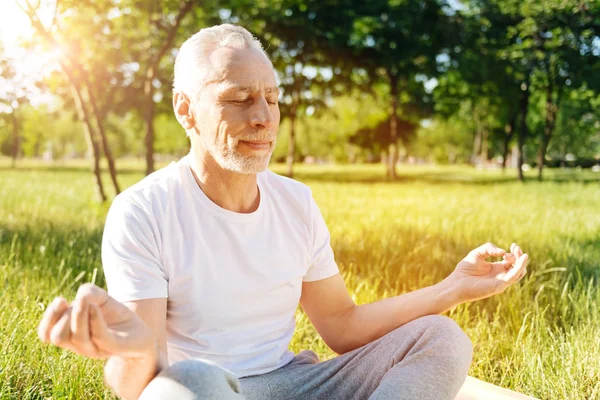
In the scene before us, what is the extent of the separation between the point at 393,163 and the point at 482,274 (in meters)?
17.4

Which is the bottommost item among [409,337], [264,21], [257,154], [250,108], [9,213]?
[9,213]

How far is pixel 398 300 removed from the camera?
5.99ft

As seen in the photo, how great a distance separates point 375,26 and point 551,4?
9.44 metres

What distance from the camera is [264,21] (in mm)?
15117

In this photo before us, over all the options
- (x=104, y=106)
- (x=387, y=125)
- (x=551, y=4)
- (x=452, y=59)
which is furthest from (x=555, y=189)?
(x=387, y=125)

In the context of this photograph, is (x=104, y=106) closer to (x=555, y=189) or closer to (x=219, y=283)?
(x=555, y=189)

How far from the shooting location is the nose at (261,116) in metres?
1.64

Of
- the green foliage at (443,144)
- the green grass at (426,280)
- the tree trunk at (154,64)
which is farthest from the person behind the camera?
the green foliage at (443,144)

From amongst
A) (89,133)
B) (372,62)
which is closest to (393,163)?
(372,62)

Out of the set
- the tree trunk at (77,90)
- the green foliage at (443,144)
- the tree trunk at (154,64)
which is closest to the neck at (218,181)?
the tree trunk at (77,90)

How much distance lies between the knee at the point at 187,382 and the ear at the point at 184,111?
78cm

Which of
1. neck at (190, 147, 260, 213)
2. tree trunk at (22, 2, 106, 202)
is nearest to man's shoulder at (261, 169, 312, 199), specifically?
neck at (190, 147, 260, 213)

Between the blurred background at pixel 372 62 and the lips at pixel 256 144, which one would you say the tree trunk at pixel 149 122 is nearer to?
the blurred background at pixel 372 62

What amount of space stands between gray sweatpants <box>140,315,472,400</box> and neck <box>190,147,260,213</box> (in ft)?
1.67
